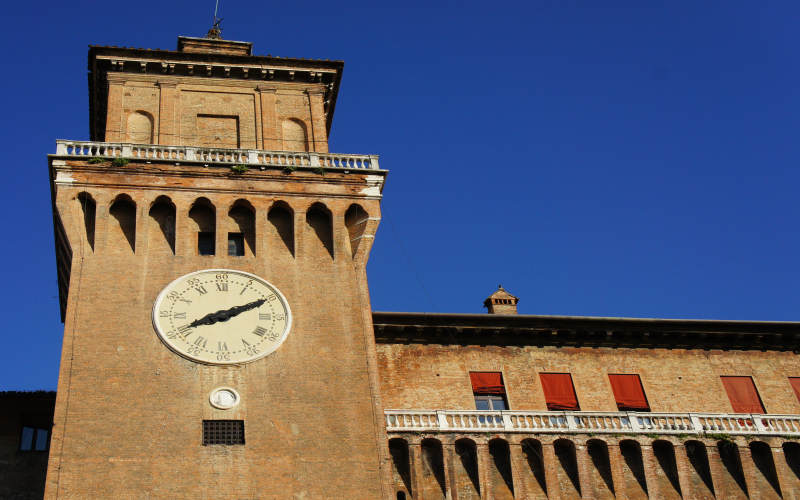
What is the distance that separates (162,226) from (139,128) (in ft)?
17.9

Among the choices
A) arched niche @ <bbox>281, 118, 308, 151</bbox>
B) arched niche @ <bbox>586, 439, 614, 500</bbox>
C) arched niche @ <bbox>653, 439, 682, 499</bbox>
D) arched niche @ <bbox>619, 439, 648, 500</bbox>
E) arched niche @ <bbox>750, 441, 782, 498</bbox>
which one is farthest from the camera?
arched niche @ <bbox>281, 118, 308, 151</bbox>

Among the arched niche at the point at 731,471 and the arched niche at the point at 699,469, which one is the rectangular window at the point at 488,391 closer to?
the arched niche at the point at 699,469

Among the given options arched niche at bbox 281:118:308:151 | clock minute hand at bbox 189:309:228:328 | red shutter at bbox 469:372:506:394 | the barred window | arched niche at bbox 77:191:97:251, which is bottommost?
the barred window

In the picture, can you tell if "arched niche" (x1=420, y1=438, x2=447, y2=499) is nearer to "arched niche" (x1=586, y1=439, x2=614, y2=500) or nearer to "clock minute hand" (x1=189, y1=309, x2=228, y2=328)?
"arched niche" (x1=586, y1=439, x2=614, y2=500)

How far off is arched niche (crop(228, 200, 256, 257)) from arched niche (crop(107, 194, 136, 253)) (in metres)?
2.84

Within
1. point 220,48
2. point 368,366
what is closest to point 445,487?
point 368,366

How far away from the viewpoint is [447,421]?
96.7 feet

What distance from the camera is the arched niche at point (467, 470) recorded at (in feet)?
93.8

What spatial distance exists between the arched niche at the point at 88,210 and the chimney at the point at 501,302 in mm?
16250

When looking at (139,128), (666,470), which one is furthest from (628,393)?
(139,128)

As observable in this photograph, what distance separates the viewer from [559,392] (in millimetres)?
32562

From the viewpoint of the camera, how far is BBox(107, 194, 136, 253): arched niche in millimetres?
29172

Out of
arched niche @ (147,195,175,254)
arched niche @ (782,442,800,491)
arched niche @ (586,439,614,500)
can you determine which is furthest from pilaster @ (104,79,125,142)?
arched niche @ (782,442,800,491)

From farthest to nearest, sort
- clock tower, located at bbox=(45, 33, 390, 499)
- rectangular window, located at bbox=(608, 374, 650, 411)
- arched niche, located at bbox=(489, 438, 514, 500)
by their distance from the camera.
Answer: rectangular window, located at bbox=(608, 374, 650, 411) → arched niche, located at bbox=(489, 438, 514, 500) → clock tower, located at bbox=(45, 33, 390, 499)
